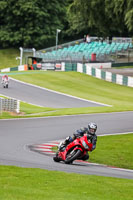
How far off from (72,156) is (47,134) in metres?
6.10

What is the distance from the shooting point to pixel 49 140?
19.1m

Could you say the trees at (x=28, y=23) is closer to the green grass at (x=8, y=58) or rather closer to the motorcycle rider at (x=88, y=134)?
the green grass at (x=8, y=58)

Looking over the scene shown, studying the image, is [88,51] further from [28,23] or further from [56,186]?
[56,186]

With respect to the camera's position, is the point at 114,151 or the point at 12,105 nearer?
the point at 114,151

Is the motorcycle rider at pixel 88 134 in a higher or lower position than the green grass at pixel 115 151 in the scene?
higher

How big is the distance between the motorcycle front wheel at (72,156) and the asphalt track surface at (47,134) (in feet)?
0.58

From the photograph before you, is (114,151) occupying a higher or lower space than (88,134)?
lower

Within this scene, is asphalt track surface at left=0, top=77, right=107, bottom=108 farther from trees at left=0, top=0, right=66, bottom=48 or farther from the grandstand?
trees at left=0, top=0, right=66, bottom=48

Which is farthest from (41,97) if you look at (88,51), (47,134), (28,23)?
(28,23)

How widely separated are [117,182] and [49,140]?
8227mm

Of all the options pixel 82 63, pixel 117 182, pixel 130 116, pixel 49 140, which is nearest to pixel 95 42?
pixel 82 63

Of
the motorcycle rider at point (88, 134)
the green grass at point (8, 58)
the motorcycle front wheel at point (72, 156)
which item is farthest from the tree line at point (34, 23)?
the motorcycle front wheel at point (72, 156)

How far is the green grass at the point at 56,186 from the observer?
887 centimetres

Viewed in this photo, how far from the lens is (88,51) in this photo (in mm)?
61281
